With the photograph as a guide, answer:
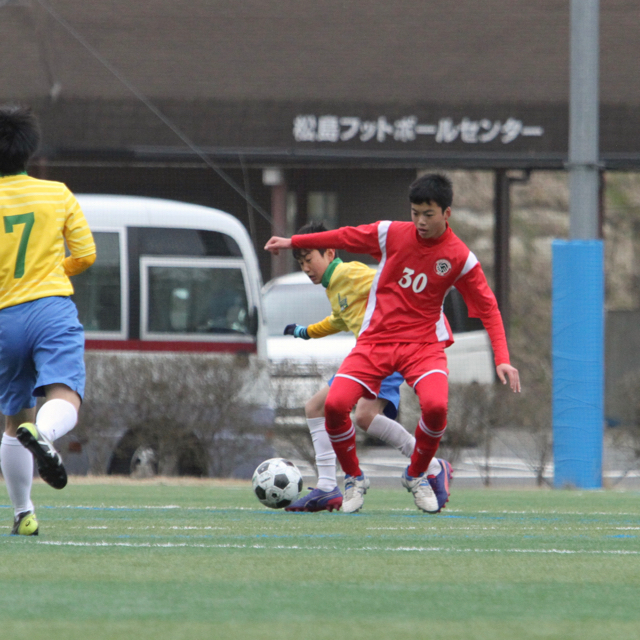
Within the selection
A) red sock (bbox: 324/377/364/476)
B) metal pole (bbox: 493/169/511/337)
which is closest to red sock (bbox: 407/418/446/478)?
red sock (bbox: 324/377/364/476)

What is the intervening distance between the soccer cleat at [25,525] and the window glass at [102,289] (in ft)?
24.3

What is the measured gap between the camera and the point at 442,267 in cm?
721

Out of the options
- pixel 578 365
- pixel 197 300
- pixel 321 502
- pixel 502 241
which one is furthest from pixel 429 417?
pixel 502 241

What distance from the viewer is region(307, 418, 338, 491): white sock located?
25.4ft

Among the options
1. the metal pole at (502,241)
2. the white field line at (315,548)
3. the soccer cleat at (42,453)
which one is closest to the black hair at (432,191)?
the white field line at (315,548)

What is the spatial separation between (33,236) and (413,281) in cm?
238

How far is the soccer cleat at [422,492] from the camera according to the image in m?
7.56

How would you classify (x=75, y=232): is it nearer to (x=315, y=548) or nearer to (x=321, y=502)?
(x=315, y=548)

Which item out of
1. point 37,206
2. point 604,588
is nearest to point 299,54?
Answer: point 37,206

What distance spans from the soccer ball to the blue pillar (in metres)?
4.54

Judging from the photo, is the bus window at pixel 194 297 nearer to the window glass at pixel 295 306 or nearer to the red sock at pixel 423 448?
the window glass at pixel 295 306

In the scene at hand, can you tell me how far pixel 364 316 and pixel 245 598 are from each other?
11.8 feet

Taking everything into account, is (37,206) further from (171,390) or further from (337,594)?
(171,390)

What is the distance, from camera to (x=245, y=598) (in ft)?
13.5
